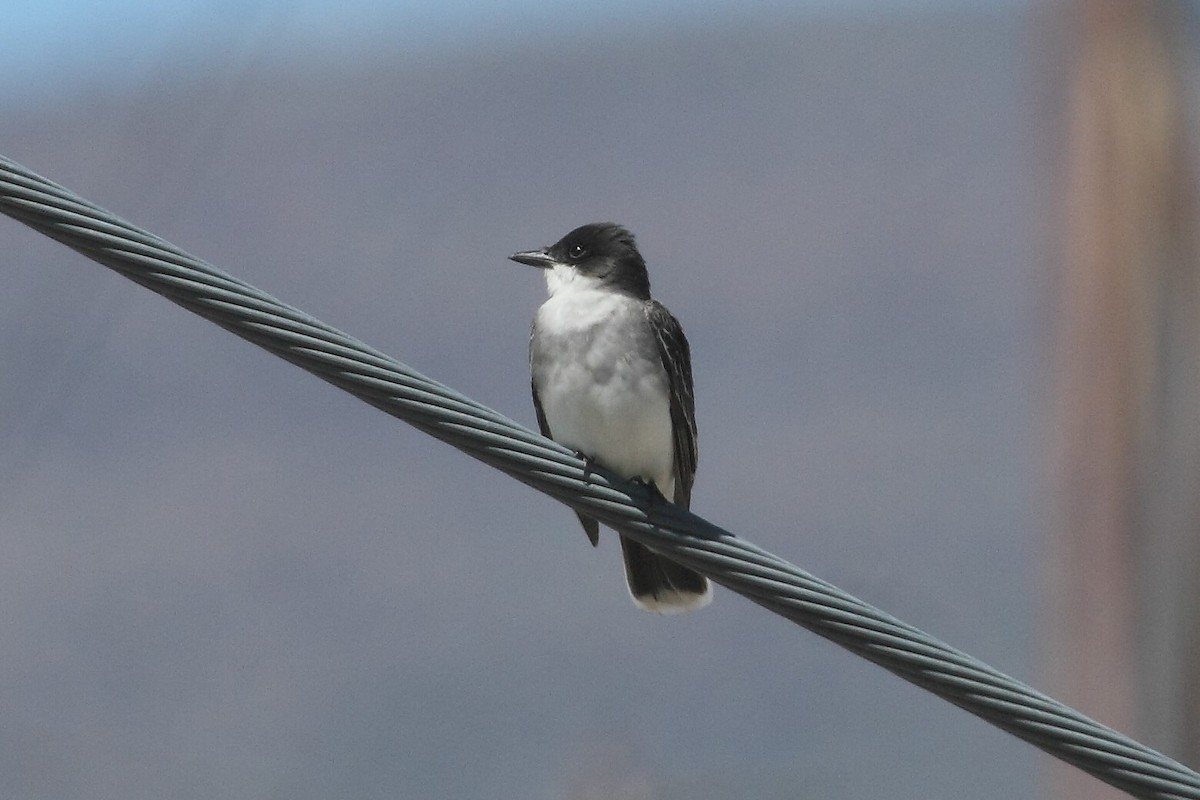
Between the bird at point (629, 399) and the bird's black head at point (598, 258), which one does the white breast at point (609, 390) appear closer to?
the bird at point (629, 399)

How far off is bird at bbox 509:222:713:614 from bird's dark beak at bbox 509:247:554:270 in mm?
340

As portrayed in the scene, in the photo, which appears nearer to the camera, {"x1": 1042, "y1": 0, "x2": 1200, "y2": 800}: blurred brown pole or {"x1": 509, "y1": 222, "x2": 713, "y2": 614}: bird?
{"x1": 509, "y1": 222, "x2": 713, "y2": 614}: bird

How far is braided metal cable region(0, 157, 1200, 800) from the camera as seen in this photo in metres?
3.20

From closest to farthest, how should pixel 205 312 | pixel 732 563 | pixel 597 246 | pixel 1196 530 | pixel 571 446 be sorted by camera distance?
pixel 205 312, pixel 732 563, pixel 571 446, pixel 597 246, pixel 1196 530

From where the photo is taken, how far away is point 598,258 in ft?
18.5

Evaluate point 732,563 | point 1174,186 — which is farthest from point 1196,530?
point 732,563

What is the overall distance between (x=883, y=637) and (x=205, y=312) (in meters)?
1.37

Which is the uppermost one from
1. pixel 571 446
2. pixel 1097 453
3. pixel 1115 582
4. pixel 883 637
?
pixel 1097 453

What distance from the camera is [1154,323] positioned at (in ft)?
25.5

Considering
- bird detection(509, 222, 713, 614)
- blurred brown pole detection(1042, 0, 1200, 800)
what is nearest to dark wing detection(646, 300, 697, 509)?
bird detection(509, 222, 713, 614)

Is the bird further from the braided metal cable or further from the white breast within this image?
the braided metal cable

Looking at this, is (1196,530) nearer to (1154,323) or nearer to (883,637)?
(1154,323)

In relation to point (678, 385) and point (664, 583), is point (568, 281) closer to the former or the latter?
point (678, 385)

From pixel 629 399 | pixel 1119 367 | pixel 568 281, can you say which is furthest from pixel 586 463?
pixel 1119 367
